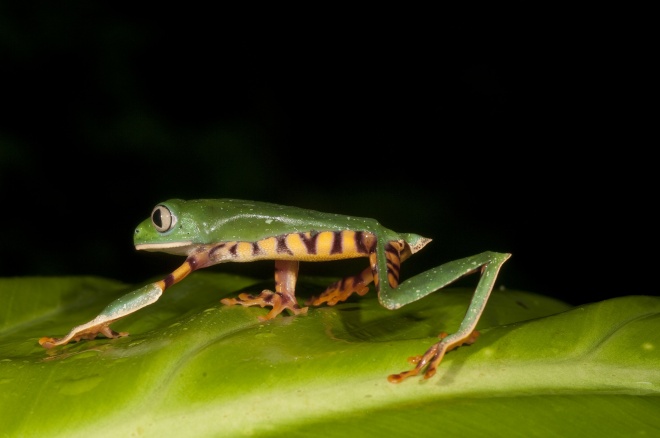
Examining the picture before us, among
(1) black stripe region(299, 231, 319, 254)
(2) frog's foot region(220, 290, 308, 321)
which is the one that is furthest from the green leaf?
(1) black stripe region(299, 231, 319, 254)

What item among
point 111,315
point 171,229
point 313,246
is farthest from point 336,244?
point 111,315

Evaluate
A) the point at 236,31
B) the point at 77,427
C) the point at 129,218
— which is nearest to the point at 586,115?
the point at 236,31

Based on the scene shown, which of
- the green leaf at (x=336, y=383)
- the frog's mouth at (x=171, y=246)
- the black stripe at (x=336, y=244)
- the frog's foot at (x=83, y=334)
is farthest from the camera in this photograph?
the frog's mouth at (x=171, y=246)

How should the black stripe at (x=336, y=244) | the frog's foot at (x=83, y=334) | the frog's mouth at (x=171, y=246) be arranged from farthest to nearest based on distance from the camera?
the frog's mouth at (x=171, y=246) < the black stripe at (x=336, y=244) < the frog's foot at (x=83, y=334)

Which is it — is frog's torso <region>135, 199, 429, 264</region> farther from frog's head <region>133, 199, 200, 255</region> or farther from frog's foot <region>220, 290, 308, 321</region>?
frog's foot <region>220, 290, 308, 321</region>

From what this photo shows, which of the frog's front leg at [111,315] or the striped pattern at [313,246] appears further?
the striped pattern at [313,246]

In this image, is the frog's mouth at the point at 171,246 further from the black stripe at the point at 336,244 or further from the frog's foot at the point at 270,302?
the black stripe at the point at 336,244

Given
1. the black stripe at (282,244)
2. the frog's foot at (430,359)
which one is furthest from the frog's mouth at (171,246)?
the frog's foot at (430,359)

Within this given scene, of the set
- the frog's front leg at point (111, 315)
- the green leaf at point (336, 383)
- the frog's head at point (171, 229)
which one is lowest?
the green leaf at point (336, 383)
